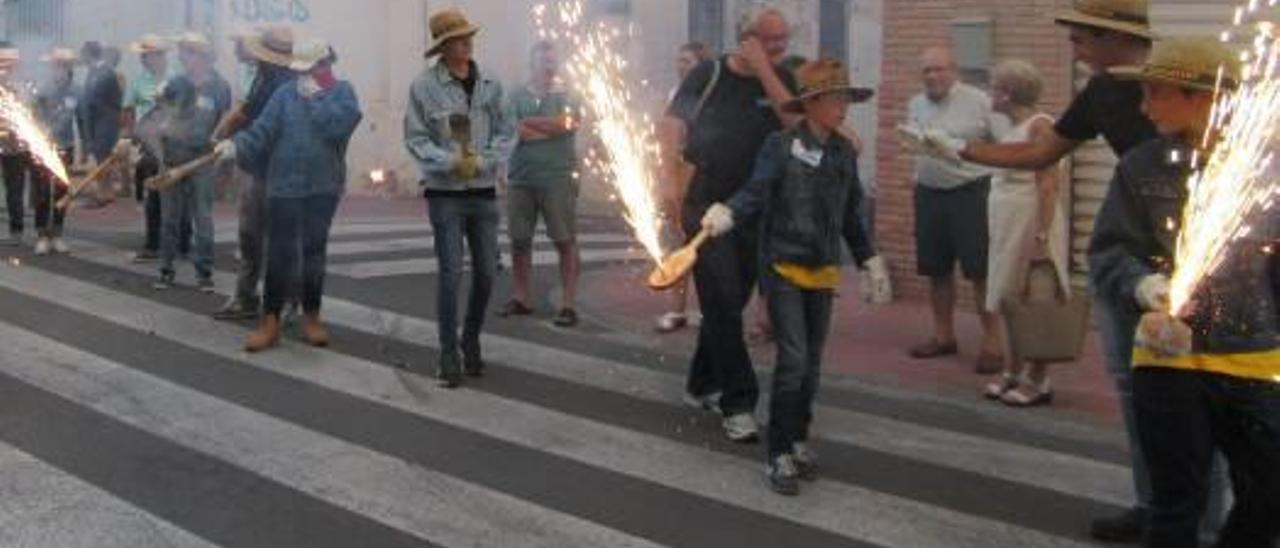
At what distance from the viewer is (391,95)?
1934 centimetres

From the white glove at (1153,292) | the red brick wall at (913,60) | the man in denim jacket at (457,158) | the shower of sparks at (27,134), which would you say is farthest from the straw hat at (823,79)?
the shower of sparks at (27,134)

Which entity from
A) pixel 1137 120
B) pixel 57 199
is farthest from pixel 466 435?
pixel 57 199

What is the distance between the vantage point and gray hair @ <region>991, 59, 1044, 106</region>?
7.48m

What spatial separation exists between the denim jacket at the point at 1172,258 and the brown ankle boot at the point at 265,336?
5.31 meters

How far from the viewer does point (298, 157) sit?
28.1 feet

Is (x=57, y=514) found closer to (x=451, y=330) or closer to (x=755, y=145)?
(x=451, y=330)

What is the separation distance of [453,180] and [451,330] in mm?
799

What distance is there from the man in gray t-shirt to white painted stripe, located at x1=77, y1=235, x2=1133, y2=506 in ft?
4.90

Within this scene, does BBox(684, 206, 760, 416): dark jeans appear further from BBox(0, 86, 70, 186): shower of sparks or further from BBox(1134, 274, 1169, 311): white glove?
BBox(0, 86, 70, 186): shower of sparks

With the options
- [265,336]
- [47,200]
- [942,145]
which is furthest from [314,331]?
[47,200]

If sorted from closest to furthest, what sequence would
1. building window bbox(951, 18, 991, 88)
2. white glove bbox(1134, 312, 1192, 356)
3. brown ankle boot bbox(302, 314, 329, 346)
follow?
white glove bbox(1134, 312, 1192, 356)
brown ankle boot bbox(302, 314, 329, 346)
building window bbox(951, 18, 991, 88)

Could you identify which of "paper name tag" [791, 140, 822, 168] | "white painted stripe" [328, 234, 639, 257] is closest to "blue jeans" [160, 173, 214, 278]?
"white painted stripe" [328, 234, 639, 257]

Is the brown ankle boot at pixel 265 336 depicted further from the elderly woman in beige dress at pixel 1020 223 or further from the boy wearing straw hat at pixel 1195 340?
the boy wearing straw hat at pixel 1195 340

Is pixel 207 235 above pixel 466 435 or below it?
above
